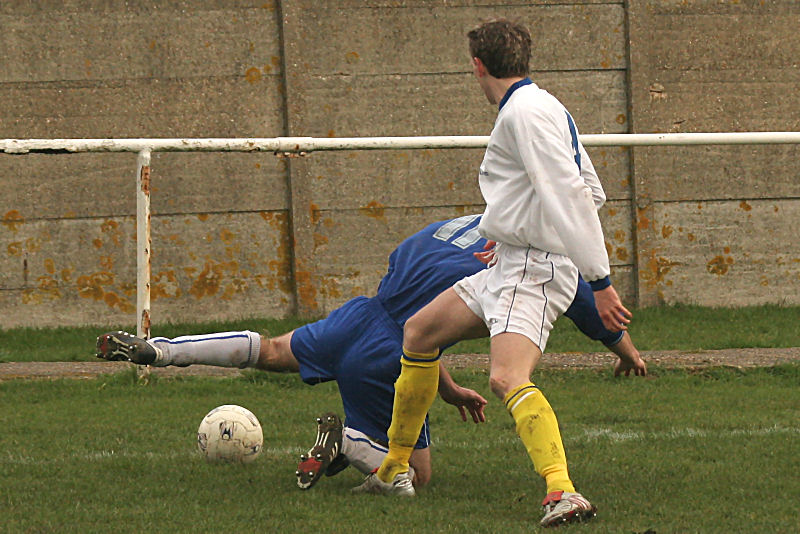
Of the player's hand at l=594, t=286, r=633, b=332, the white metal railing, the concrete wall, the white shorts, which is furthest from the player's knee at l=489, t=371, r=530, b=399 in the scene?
the concrete wall

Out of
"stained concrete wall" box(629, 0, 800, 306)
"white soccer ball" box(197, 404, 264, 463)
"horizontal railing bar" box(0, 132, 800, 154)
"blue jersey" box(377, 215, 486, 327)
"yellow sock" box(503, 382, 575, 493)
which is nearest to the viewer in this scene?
"yellow sock" box(503, 382, 575, 493)

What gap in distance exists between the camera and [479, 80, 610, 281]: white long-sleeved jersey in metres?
3.68

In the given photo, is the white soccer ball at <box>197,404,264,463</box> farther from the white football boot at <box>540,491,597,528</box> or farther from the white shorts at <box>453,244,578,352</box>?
the white football boot at <box>540,491,597,528</box>

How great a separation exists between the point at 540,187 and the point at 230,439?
1763mm

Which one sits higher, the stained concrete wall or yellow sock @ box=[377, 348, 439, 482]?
the stained concrete wall

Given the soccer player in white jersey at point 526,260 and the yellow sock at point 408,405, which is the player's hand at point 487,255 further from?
the yellow sock at point 408,405

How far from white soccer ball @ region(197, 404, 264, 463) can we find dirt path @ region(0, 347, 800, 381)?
229cm

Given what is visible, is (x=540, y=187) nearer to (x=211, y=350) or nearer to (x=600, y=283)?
(x=600, y=283)

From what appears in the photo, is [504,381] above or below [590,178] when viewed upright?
below

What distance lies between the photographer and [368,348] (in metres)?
4.56

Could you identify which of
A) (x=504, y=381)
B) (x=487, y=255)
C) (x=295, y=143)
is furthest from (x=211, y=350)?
(x=295, y=143)

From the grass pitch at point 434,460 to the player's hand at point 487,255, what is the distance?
2.56 ft

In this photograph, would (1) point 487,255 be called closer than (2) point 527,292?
No

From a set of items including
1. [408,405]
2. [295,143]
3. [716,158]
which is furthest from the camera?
[716,158]
